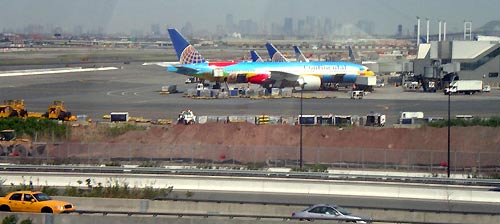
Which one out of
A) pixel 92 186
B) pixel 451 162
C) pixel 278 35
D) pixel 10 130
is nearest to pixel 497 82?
pixel 278 35

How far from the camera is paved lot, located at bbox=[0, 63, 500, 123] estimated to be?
23.6 meters

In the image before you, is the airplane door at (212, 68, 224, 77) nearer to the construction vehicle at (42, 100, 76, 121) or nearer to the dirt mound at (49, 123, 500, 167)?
the construction vehicle at (42, 100, 76, 121)

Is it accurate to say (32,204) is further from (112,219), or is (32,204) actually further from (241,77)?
(241,77)

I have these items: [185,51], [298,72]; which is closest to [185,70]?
[185,51]

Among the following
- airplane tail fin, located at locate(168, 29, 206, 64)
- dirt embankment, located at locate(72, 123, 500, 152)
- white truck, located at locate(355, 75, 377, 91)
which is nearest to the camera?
dirt embankment, located at locate(72, 123, 500, 152)

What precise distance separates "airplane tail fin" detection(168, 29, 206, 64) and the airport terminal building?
31.0 feet

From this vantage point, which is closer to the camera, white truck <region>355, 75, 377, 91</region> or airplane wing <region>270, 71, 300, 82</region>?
white truck <region>355, 75, 377, 91</region>

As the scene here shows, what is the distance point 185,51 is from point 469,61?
11.8 metres

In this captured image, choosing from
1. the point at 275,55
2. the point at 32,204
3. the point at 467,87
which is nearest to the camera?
the point at 32,204

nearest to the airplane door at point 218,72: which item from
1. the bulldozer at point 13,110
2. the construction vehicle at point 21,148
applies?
the bulldozer at point 13,110

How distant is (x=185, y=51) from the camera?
3506 centimetres

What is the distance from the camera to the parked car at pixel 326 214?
968 cm

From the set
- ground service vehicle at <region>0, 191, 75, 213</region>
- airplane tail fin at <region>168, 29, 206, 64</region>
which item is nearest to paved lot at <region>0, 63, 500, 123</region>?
airplane tail fin at <region>168, 29, 206, 64</region>

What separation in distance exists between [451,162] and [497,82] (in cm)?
1888
